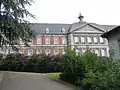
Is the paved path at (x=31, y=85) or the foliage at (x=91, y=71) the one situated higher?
the foliage at (x=91, y=71)

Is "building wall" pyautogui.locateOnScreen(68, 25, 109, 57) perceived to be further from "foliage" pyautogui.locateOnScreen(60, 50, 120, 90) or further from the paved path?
the paved path

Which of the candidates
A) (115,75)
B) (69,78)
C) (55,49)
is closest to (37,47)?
(55,49)

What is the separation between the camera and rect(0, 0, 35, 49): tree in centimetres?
1516

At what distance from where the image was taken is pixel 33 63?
98.5 feet

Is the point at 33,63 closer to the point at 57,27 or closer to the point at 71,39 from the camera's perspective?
the point at 71,39

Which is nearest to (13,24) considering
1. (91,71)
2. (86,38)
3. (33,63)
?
(91,71)

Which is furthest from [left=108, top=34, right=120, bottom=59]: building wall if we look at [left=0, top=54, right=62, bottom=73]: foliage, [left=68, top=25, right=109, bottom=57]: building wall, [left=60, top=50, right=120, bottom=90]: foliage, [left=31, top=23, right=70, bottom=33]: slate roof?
[left=31, top=23, right=70, bottom=33]: slate roof

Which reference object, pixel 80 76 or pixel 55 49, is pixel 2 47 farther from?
pixel 55 49

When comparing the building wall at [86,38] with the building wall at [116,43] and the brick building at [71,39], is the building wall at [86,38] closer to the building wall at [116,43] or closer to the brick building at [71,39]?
the brick building at [71,39]

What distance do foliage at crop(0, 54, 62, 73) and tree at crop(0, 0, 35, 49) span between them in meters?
12.8

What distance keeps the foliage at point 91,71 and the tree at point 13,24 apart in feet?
13.8

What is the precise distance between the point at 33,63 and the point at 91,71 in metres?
18.9

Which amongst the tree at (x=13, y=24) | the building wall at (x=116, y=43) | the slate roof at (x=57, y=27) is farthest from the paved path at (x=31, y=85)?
the slate roof at (x=57, y=27)

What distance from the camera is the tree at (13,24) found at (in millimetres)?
15164
